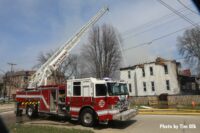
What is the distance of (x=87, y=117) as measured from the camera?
41.5 ft

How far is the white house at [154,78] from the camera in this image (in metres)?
40.4

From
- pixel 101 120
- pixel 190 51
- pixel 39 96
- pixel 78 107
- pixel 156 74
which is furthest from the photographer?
pixel 190 51

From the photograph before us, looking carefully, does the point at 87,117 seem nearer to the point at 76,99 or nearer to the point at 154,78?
the point at 76,99

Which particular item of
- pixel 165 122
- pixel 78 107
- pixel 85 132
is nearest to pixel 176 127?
pixel 165 122

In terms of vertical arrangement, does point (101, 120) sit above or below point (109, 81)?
below

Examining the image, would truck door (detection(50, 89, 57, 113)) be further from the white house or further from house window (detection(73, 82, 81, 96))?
the white house

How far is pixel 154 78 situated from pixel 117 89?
97.2ft

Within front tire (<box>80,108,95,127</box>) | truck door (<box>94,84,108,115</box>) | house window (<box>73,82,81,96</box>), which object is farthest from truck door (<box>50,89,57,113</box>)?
truck door (<box>94,84,108,115</box>)

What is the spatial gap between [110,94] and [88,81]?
55.3 inches

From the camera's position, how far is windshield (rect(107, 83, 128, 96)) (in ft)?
41.2

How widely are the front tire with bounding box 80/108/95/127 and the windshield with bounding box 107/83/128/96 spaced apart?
1.46 meters

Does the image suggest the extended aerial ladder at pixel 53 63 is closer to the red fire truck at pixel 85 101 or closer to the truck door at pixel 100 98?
the red fire truck at pixel 85 101

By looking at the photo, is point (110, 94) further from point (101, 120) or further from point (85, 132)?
point (85, 132)

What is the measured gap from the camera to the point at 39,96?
15.9m
